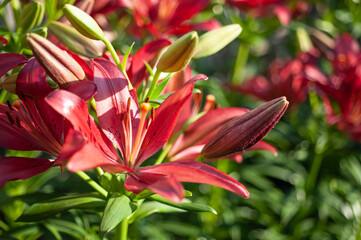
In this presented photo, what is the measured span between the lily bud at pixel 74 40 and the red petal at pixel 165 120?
13cm

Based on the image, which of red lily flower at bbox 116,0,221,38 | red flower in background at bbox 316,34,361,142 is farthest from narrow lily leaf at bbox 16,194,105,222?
red flower in background at bbox 316,34,361,142

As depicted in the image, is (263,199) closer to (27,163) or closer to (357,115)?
(357,115)

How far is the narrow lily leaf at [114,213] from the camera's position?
520 mm

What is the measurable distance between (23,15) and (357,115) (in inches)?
33.7

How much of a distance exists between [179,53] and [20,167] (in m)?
0.24

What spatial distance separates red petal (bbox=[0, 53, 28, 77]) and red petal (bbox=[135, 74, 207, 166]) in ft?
0.60

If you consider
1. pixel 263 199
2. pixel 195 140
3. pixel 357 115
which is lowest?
pixel 263 199

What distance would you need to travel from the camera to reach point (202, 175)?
0.48 meters

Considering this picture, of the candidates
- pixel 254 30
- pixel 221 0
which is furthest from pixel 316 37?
pixel 221 0

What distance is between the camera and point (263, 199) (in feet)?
4.31

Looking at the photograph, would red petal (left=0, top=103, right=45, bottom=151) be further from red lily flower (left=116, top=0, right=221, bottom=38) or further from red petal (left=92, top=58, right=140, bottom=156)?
red lily flower (left=116, top=0, right=221, bottom=38)

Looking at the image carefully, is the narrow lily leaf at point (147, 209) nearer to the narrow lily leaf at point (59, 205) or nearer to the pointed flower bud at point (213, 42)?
the narrow lily leaf at point (59, 205)

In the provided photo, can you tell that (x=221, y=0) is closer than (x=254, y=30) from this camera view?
Yes

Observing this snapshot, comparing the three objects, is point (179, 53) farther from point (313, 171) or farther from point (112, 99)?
point (313, 171)
